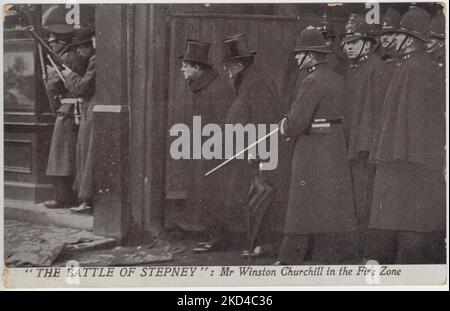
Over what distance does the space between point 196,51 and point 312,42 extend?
785 millimetres

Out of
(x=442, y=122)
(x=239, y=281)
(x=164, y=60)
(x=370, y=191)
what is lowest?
(x=239, y=281)

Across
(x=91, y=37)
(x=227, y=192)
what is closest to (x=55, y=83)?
(x=91, y=37)

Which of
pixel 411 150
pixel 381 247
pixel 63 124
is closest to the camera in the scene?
pixel 411 150

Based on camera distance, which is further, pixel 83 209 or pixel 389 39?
pixel 83 209

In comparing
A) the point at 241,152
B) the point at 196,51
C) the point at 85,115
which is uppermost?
the point at 196,51

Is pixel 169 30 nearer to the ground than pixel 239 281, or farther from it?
farther from it

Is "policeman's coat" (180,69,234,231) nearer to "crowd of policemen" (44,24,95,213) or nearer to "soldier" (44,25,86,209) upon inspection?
"crowd of policemen" (44,24,95,213)

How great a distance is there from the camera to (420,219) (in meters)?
4.24

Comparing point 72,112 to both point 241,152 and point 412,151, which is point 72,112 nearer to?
point 241,152

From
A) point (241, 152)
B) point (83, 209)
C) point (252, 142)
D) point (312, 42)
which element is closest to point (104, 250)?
point (83, 209)

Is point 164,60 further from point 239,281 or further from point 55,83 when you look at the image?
point 239,281

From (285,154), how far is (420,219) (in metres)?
1.01

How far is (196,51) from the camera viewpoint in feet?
13.9

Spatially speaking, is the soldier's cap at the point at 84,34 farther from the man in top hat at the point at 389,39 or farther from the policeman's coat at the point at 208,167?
the man in top hat at the point at 389,39
